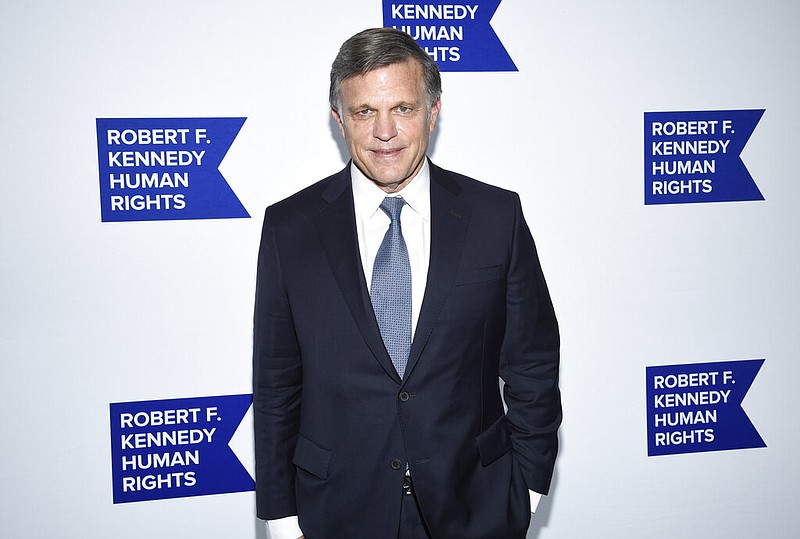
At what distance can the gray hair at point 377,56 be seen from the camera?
1302 mm

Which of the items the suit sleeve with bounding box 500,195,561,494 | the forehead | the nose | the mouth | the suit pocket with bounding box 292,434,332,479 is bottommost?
the suit pocket with bounding box 292,434,332,479

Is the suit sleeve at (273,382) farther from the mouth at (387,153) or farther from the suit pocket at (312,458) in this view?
the mouth at (387,153)

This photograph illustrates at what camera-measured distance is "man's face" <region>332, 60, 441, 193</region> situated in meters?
1.30

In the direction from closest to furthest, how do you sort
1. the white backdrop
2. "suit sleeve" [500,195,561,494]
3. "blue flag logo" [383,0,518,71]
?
"suit sleeve" [500,195,561,494] < the white backdrop < "blue flag logo" [383,0,518,71]

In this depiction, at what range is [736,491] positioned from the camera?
2309 mm

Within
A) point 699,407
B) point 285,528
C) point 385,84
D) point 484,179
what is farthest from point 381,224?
point 699,407

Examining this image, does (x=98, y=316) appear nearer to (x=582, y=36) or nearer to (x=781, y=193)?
(x=582, y=36)

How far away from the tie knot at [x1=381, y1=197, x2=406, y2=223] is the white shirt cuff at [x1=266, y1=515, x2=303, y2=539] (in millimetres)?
594

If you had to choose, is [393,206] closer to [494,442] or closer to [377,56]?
[377,56]

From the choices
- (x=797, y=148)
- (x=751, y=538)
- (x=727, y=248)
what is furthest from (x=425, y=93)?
(x=751, y=538)

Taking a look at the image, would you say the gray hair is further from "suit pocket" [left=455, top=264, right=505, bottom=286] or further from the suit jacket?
"suit pocket" [left=455, top=264, right=505, bottom=286]

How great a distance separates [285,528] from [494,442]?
0.42m

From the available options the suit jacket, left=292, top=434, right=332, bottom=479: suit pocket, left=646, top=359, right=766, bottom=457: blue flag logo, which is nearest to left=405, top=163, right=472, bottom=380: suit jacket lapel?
the suit jacket

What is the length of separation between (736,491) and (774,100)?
1192 millimetres
